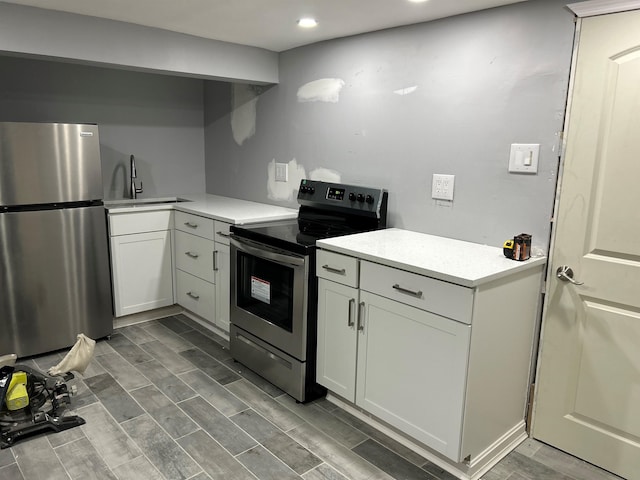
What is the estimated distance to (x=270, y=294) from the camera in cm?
262

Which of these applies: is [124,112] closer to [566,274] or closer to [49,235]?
[49,235]

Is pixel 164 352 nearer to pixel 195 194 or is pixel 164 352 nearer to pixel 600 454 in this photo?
pixel 195 194

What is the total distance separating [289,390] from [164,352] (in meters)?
1.02

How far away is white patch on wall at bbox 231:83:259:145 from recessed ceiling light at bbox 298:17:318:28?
43.1 inches

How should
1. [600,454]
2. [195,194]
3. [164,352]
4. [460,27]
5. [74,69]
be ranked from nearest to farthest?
[600,454], [460,27], [164,352], [74,69], [195,194]

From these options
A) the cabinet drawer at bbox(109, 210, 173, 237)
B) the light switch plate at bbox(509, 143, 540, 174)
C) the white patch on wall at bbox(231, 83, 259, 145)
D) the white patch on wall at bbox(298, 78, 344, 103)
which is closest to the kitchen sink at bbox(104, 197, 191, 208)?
the cabinet drawer at bbox(109, 210, 173, 237)

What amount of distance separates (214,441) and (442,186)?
170 centimetres

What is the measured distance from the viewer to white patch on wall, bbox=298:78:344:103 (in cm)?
302

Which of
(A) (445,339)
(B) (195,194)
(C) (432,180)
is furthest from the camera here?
(B) (195,194)

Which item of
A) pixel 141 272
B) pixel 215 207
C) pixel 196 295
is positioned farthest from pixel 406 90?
pixel 141 272

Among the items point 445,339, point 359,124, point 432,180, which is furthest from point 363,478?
point 359,124

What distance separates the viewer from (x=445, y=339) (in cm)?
188

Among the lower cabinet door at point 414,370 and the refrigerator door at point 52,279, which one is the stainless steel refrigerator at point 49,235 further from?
the lower cabinet door at point 414,370

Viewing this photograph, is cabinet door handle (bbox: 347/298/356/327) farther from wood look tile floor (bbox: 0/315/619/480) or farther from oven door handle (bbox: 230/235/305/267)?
wood look tile floor (bbox: 0/315/619/480)
